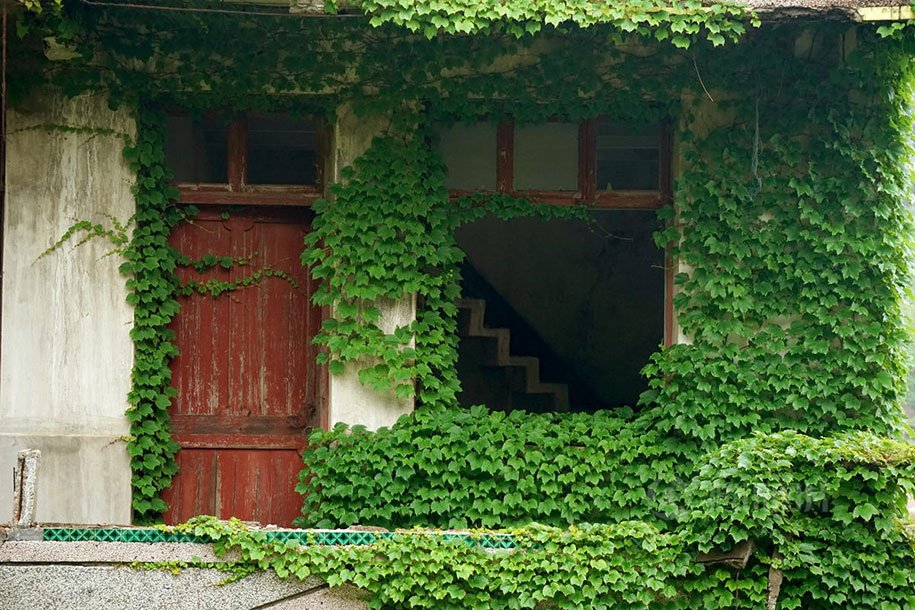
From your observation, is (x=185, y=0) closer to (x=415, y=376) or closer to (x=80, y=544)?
(x=415, y=376)

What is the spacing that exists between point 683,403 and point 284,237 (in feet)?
11.9

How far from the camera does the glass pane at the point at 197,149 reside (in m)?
9.55

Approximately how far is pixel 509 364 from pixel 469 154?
10.2 feet

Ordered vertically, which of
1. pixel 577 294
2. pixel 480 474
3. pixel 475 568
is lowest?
pixel 475 568

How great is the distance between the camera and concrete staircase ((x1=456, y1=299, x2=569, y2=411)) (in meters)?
12.1

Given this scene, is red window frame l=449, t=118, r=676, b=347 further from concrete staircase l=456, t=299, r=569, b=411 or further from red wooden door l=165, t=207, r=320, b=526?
concrete staircase l=456, t=299, r=569, b=411

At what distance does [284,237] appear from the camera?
379 inches

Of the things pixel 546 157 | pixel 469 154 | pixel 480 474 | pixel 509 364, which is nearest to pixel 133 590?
pixel 480 474

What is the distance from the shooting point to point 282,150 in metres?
9.64

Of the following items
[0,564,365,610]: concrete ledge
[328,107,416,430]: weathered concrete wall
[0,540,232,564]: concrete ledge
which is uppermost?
[328,107,416,430]: weathered concrete wall

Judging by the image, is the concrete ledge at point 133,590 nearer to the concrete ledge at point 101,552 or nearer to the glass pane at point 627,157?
the concrete ledge at point 101,552

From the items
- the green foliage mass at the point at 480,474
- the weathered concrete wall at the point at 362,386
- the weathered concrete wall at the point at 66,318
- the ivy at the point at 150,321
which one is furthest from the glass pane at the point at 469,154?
the weathered concrete wall at the point at 66,318

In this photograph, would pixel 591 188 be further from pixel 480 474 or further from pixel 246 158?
pixel 246 158

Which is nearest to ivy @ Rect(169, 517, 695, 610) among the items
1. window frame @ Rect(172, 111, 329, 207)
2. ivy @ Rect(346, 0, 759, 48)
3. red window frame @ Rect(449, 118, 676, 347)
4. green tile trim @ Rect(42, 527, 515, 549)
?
green tile trim @ Rect(42, 527, 515, 549)
